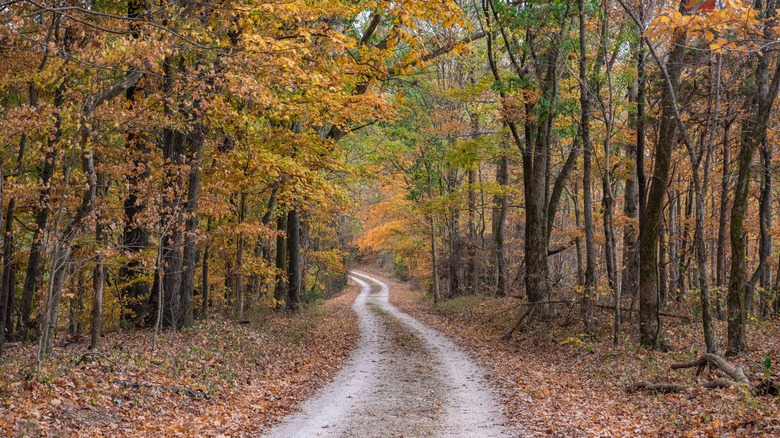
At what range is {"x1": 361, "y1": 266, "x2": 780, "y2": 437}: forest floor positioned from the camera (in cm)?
739

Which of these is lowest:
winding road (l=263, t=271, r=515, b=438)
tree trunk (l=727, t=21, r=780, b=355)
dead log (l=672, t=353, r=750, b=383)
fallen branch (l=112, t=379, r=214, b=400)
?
winding road (l=263, t=271, r=515, b=438)

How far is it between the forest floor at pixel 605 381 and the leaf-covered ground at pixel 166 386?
411 centimetres

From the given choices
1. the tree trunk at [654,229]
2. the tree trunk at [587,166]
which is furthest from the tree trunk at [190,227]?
the tree trunk at [654,229]

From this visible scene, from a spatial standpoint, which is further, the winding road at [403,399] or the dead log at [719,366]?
the dead log at [719,366]

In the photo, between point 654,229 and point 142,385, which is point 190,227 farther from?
point 654,229

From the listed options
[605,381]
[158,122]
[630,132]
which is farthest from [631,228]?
[158,122]

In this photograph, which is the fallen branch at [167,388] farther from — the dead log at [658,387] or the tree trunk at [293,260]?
the tree trunk at [293,260]

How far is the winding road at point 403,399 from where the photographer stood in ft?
25.7

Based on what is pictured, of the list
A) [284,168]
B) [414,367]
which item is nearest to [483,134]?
[284,168]

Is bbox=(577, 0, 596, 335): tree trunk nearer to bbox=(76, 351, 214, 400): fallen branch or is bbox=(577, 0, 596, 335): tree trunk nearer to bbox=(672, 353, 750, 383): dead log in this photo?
bbox=(672, 353, 750, 383): dead log

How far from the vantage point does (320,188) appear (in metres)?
16.5

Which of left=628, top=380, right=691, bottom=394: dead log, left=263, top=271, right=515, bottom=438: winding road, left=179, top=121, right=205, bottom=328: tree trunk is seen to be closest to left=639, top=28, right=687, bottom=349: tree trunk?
left=628, top=380, right=691, bottom=394: dead log

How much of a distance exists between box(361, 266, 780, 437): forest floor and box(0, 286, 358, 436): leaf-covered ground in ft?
13.5

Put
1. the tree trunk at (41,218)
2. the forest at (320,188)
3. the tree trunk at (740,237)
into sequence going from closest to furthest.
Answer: the forest at (320,188), the tree trunk at (41,218), the tree trunk at (740,237)
